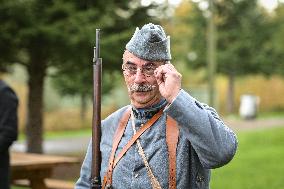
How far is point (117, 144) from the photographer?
3.20m

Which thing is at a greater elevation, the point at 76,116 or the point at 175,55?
the point at 175,55

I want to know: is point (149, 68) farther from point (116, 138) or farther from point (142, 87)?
point (116, 138)

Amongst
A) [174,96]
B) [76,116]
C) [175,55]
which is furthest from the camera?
[76,116]

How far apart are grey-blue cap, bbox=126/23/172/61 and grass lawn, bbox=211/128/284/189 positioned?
27.8 feet

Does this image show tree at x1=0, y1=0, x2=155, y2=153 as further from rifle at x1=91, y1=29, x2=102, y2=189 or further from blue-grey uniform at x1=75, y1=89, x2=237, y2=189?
blue-grey uniform at x1=75, y1=89, x2=237, y2=189

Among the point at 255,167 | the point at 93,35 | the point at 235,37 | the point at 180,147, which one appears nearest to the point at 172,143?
the point at 180,147

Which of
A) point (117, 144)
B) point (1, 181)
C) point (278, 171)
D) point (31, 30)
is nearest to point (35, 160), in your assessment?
point (1, 181)

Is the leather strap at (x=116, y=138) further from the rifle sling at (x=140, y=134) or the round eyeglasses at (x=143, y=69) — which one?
the round eyeglasses at (x=143, y=69)

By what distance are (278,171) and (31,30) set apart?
5751 mm

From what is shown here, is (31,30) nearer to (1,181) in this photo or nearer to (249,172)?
(249,172)

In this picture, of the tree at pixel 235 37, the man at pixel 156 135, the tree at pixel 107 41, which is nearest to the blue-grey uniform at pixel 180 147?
the man at pixel 156 135

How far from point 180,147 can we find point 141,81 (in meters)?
0.36

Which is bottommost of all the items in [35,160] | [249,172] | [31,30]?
[249,172]

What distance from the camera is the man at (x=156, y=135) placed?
2.81 metres
